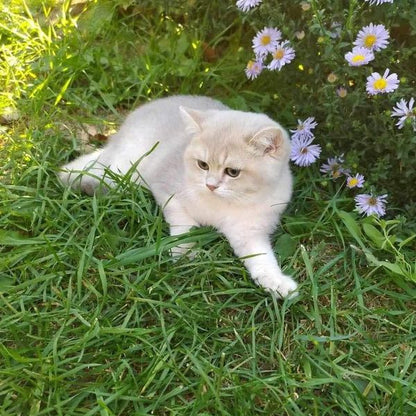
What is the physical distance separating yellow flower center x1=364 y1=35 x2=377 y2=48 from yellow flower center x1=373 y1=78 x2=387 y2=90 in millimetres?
148

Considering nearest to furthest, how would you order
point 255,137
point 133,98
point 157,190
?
1. point 255,137
2. point 157,190
3. point 133,98

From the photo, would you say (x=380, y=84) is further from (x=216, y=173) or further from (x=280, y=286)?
(x=280, y=286)

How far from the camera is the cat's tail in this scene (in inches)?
103

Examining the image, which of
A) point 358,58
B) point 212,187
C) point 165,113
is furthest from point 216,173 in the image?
point 358,58

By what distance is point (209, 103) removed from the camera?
115 inches

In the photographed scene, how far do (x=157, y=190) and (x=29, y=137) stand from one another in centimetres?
78

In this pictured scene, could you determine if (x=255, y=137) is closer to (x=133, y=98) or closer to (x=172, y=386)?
(x=172, y=386)

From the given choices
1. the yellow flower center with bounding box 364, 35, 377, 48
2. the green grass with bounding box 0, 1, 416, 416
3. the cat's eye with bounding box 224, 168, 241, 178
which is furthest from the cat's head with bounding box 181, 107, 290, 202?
the yellow flower center with bounding box 364, 35, 377, 48

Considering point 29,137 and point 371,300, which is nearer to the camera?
point 371,300

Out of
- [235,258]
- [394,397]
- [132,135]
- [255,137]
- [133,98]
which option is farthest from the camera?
[133,98]

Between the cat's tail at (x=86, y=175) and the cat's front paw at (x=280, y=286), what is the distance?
0.84 m

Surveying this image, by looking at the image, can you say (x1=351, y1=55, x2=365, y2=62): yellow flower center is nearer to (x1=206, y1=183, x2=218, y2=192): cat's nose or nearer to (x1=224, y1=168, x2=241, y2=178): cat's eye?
(x1=224, y1=168, x2=241, y2=178): cat's eye

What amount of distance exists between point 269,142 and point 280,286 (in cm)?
56

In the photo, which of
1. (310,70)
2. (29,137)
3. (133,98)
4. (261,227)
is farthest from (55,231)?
(310,70)
